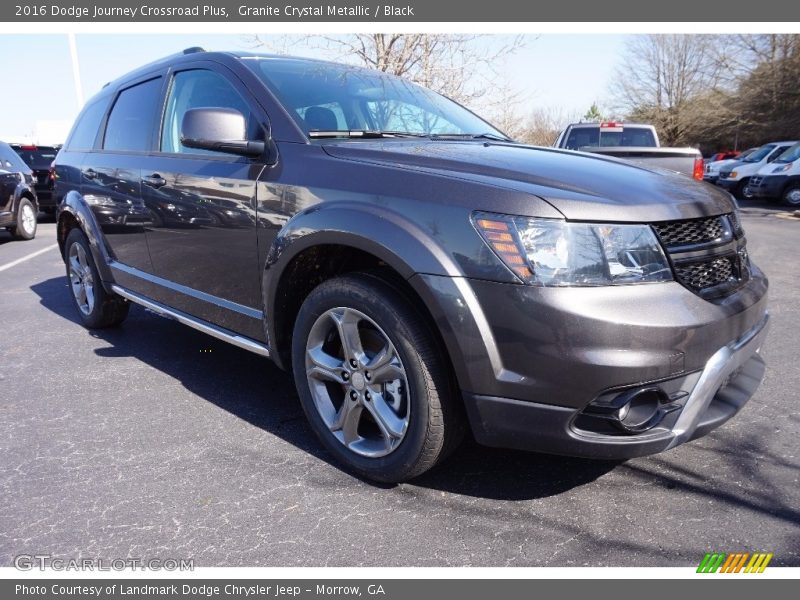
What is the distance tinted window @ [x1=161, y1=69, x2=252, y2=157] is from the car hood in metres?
0.75

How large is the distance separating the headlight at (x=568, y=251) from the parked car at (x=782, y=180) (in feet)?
51.1

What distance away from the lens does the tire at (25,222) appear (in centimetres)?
1031

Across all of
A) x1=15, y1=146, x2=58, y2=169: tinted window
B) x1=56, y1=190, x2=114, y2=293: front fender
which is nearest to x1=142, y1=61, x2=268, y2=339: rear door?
x1=56, y1=190, x2=114, y2=293: front fender

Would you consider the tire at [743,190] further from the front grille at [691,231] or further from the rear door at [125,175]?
the rear door at [125,175]

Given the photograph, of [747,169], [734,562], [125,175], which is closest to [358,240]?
[734,562]

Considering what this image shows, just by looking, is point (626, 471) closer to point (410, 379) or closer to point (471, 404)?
point (471, 404)

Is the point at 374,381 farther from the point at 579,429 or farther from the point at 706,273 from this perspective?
the point at 706,273

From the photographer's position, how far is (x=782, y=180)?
1493 cm

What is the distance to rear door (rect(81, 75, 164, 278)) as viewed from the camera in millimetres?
3840

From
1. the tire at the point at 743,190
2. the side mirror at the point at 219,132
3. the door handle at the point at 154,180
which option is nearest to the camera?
the side mirror at the point at 219,132

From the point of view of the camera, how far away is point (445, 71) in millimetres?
10500

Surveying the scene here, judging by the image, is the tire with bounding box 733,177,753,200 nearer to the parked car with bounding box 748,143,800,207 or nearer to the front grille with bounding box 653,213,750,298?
the parked car with bounding box 748,143,800,207

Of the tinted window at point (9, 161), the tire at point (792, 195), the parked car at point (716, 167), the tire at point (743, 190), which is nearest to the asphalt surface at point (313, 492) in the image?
the tinted window at point (9, 161)

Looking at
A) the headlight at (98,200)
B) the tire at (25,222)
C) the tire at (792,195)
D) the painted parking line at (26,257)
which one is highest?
the headlight at (98,200)
